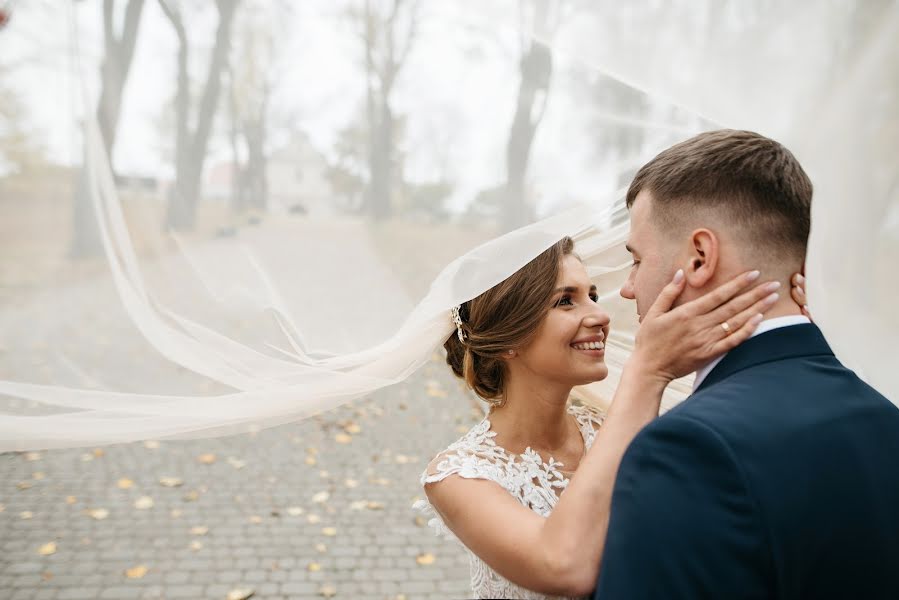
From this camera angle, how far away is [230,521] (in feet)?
19.5

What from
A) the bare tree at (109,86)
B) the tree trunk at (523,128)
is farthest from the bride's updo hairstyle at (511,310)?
the bare tree at (109,86)

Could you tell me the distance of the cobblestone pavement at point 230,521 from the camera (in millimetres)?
5074

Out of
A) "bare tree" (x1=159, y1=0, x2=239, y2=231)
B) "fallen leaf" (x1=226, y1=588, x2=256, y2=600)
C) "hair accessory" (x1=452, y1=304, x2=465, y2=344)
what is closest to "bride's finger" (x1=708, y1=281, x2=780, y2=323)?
"hair accessory" (x1=452, y1=304, x2=465, y2=344)

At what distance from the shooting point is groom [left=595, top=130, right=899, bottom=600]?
4.60ft

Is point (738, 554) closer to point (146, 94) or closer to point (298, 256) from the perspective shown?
point (298, 256)

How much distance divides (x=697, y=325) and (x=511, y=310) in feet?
3.24

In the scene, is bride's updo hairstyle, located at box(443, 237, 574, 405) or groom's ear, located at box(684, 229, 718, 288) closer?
groom's ear, located at box(684, 229, 718, 288)

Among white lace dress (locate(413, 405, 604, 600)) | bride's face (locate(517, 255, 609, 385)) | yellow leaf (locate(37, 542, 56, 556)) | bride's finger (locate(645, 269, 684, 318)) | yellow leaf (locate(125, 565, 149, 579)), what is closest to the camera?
bride's finger (locate(645, 269, 684, 318))

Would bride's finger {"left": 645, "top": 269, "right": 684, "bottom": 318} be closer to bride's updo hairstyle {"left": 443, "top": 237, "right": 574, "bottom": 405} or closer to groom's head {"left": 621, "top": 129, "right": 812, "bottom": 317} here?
groom's head {"left": 621, "top": 129, "right": 812, "bottom": 317}

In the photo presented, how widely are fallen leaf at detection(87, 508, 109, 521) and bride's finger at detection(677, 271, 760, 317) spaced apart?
569 centimetres

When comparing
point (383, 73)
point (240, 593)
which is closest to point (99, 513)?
point (240, 593)

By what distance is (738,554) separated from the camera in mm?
1391

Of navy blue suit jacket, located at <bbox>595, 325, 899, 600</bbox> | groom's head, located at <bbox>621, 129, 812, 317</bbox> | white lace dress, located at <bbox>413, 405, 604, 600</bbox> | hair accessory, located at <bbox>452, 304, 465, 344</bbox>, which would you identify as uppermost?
groom's head, located at <bbox>621, 129, 812, 317</bbox>

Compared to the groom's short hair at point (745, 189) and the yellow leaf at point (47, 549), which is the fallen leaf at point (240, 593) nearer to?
the yellow leaf at point (47, 549)
